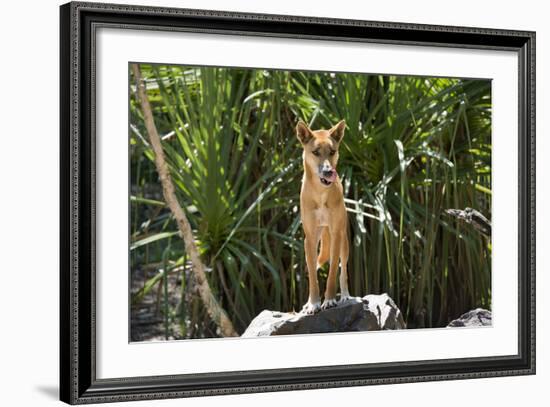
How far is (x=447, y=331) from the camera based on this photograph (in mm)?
3506

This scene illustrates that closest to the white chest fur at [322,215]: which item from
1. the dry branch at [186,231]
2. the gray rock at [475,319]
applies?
the dry branch at [186,231]

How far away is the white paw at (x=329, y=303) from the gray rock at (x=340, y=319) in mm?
14

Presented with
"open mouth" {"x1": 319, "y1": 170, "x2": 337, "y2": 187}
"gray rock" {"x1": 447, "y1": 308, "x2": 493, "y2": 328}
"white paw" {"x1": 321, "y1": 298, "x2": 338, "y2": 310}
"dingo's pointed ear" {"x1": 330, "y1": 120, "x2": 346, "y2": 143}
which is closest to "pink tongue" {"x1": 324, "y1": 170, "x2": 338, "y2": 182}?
"open mouth" {"x1": 319, "y1": 170, "x2": 337, "y2": 187}

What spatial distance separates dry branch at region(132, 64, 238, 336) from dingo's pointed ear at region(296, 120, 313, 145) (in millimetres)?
419

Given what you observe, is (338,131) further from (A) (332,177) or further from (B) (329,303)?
(B) (329,303)

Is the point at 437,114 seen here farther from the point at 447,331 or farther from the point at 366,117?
the point at 447,331

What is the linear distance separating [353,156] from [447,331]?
24.8 inches

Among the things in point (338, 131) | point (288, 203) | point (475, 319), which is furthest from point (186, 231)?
point (475, 319)

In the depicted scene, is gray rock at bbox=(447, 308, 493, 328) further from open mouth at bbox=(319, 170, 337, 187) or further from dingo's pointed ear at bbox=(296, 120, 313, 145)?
dingo's pointed ear at bbox=(296, 120, 313, 145)

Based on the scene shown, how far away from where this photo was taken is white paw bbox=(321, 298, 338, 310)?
3.40m

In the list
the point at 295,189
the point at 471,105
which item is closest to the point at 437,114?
the point at 471,105

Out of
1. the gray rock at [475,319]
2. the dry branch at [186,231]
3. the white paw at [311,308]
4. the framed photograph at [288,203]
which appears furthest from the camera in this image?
the gray rock at [475,319]

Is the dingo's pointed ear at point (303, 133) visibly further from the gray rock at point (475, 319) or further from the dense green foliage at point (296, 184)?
the gray rock at point (475, 319)

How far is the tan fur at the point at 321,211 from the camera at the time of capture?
3387 millimetres
